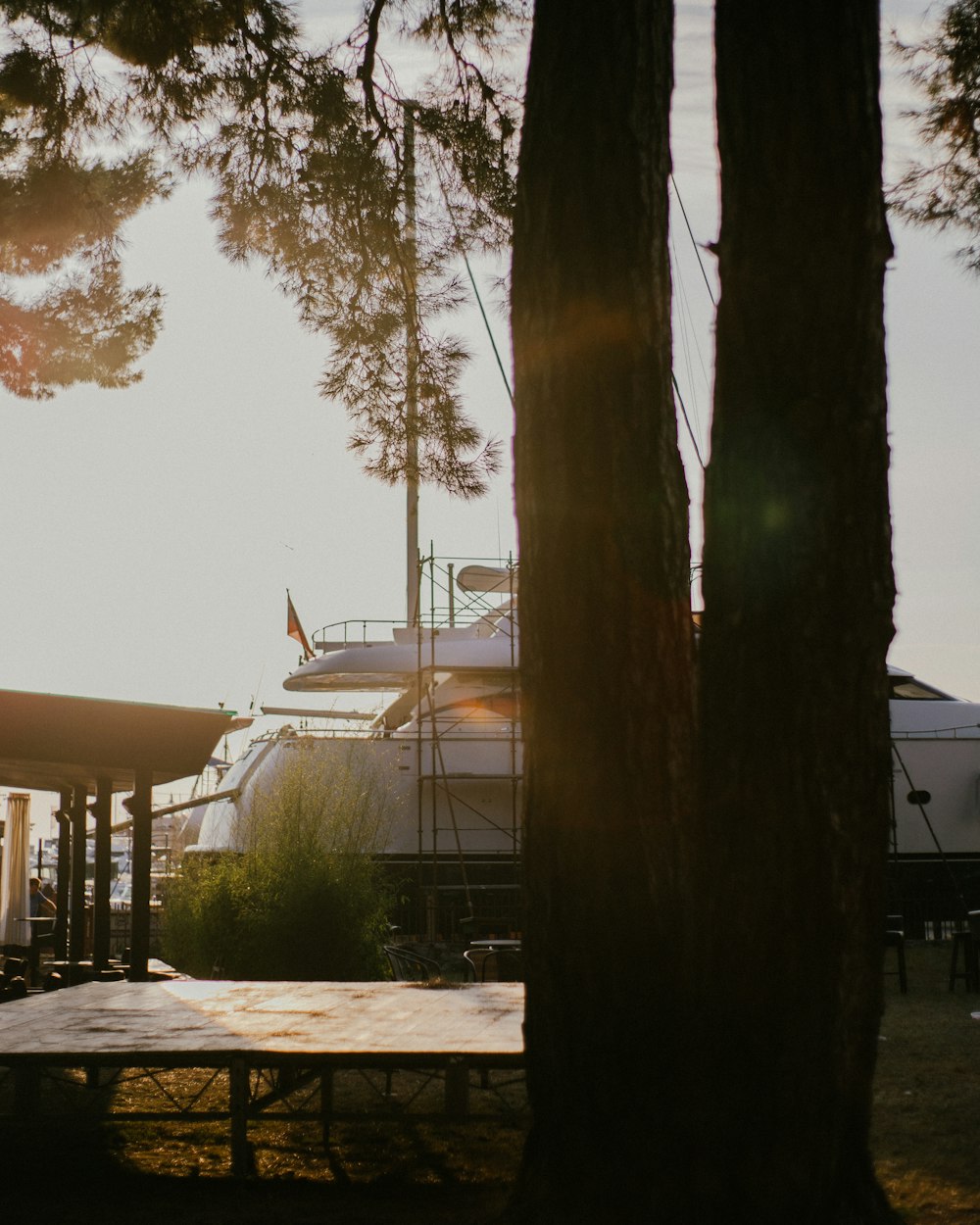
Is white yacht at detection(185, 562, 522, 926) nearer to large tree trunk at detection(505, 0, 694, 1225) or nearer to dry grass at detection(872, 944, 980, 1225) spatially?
dry grass at detection(872, 944, 980, 1225)

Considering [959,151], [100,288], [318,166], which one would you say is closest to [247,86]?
[318,166]

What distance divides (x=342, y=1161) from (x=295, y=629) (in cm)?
1543

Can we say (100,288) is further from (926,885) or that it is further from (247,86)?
(926,885)

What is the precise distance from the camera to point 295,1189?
4.39 meters

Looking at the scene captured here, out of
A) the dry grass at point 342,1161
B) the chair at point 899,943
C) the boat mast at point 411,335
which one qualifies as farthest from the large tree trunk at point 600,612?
the chair at point 899,943

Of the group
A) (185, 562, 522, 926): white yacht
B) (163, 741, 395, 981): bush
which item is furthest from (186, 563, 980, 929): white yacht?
(163, 741, 395, 981): bush

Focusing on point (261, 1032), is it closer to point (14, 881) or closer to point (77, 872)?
point (77, 872)

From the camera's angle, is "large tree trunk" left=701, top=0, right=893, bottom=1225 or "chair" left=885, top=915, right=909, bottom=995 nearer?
"large tree trunk" left=701, top=0, right=893, bottom=1225

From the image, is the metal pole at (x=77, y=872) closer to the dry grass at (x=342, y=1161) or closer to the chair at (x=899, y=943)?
the dry grass at (x=342, y=1161)

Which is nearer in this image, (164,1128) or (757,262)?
(757,262)

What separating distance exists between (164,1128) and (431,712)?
33.1ft

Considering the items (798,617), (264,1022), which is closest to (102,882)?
(264,1022)

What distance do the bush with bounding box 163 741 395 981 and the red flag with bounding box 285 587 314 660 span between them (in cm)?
835

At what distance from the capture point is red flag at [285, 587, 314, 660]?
19.8 m
